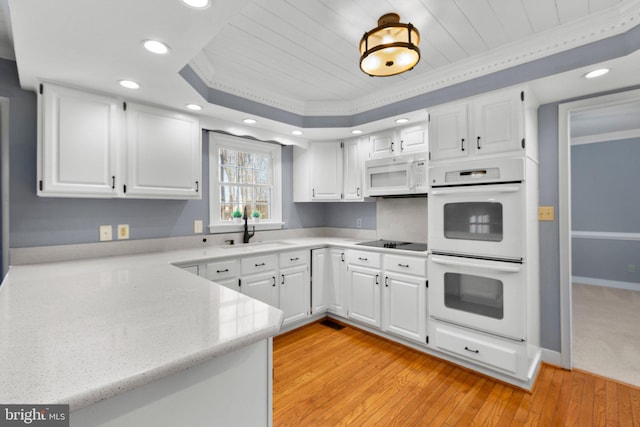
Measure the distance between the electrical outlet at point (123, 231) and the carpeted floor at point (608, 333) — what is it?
12.9ft

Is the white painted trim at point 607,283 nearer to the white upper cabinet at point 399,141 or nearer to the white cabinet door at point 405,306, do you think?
the white cabinet door at point 405,306

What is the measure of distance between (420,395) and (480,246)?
3.88 feet

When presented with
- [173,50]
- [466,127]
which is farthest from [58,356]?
[466,127]

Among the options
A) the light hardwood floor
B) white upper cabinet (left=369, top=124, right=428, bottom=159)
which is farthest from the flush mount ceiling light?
the light hardwood floor

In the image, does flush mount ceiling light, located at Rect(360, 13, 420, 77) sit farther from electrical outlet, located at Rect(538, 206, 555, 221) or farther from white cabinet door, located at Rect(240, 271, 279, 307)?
white cabinet door, located at Rect(240, 271, 279, 307)

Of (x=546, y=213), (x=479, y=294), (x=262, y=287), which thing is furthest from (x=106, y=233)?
(x=546, y=213)

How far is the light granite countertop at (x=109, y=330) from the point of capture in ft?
2.09

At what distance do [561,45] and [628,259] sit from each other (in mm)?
4425

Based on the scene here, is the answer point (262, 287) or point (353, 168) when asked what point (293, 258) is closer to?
point (262, 287)

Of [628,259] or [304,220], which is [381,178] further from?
[628,259]

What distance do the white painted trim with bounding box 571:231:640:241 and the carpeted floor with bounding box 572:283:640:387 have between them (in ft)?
2.65

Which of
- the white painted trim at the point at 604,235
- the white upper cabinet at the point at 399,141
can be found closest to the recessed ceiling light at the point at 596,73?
the white upper cabinet at the point at 399,141

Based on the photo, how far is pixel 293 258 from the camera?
9.95 feet
